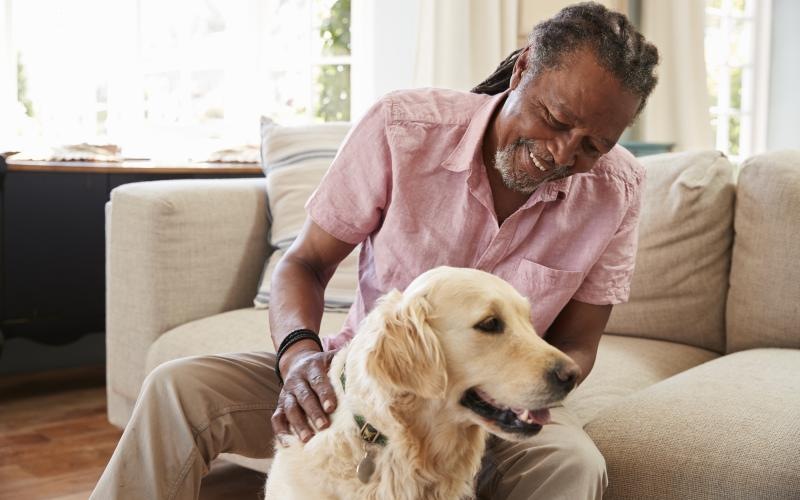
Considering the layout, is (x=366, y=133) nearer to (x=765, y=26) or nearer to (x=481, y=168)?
(x=481, y=168)

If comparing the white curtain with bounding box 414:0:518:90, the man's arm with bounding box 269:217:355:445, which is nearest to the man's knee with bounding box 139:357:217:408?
the man's arm with bounding box 269:217:355:445

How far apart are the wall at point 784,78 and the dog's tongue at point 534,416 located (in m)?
5.61

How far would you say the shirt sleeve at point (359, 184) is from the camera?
172 cm

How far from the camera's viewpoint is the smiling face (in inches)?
60.1

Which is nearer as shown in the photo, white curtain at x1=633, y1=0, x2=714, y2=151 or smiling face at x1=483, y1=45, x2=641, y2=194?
smiling face at x1=483, y1=45, x2=641, y2=194

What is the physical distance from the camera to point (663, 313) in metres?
2.36

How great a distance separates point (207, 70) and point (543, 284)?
3.38 meters

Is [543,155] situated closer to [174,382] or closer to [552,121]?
[552,121]

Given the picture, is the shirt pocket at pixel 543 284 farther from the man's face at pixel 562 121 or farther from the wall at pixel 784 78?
the wall at pixel 784 78

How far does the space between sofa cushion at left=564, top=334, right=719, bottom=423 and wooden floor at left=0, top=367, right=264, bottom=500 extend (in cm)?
108

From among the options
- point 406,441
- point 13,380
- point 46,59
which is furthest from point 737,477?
point 46,59

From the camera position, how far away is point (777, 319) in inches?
85.6

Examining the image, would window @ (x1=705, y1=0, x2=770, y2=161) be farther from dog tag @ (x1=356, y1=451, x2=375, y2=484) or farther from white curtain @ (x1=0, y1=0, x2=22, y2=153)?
dog tag @ (x1=356, y1=451, x2=375, y2=484)

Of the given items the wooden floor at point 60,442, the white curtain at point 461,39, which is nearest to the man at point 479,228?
the wooden floor at point 60,442
